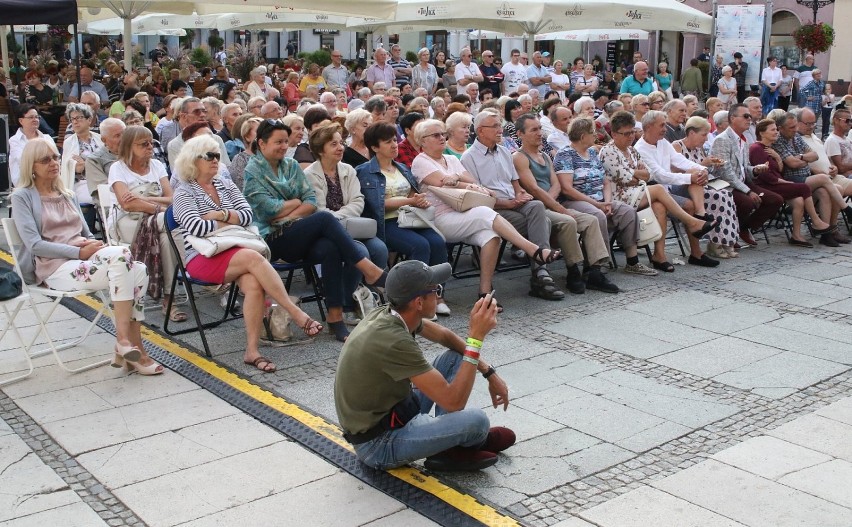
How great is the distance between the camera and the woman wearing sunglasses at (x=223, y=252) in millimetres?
6031

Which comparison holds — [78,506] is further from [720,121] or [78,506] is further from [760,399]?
[720,121]

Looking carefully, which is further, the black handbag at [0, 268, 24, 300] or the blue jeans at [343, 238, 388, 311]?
the blue jeans at [343, 238, 388, 311]

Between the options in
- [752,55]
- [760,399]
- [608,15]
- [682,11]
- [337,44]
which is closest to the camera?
[760,399]

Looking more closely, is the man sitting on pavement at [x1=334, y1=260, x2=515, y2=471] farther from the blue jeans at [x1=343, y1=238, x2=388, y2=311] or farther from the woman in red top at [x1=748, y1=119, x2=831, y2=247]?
the woman in red top at [x1=748, y1=119, x2=831, y2=247]

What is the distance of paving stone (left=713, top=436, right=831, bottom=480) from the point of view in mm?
4543

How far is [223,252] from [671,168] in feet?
16.5

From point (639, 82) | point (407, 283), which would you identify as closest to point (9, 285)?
point (407, 283)

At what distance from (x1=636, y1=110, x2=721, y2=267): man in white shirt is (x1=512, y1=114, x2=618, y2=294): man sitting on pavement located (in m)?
1.24

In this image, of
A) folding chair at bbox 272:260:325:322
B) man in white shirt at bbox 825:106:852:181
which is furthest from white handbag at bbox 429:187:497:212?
man in white shirt at bbox 825:106:852:181

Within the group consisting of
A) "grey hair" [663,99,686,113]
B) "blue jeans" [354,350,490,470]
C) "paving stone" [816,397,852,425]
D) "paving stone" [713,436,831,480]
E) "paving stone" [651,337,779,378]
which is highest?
"grey hair" [663,99,686,113]

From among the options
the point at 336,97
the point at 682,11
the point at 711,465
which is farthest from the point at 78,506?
the point at 682,11

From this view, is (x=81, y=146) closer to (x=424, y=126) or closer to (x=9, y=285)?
(x=424, y=126)

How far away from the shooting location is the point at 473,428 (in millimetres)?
4266

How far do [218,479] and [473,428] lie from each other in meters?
1.18
